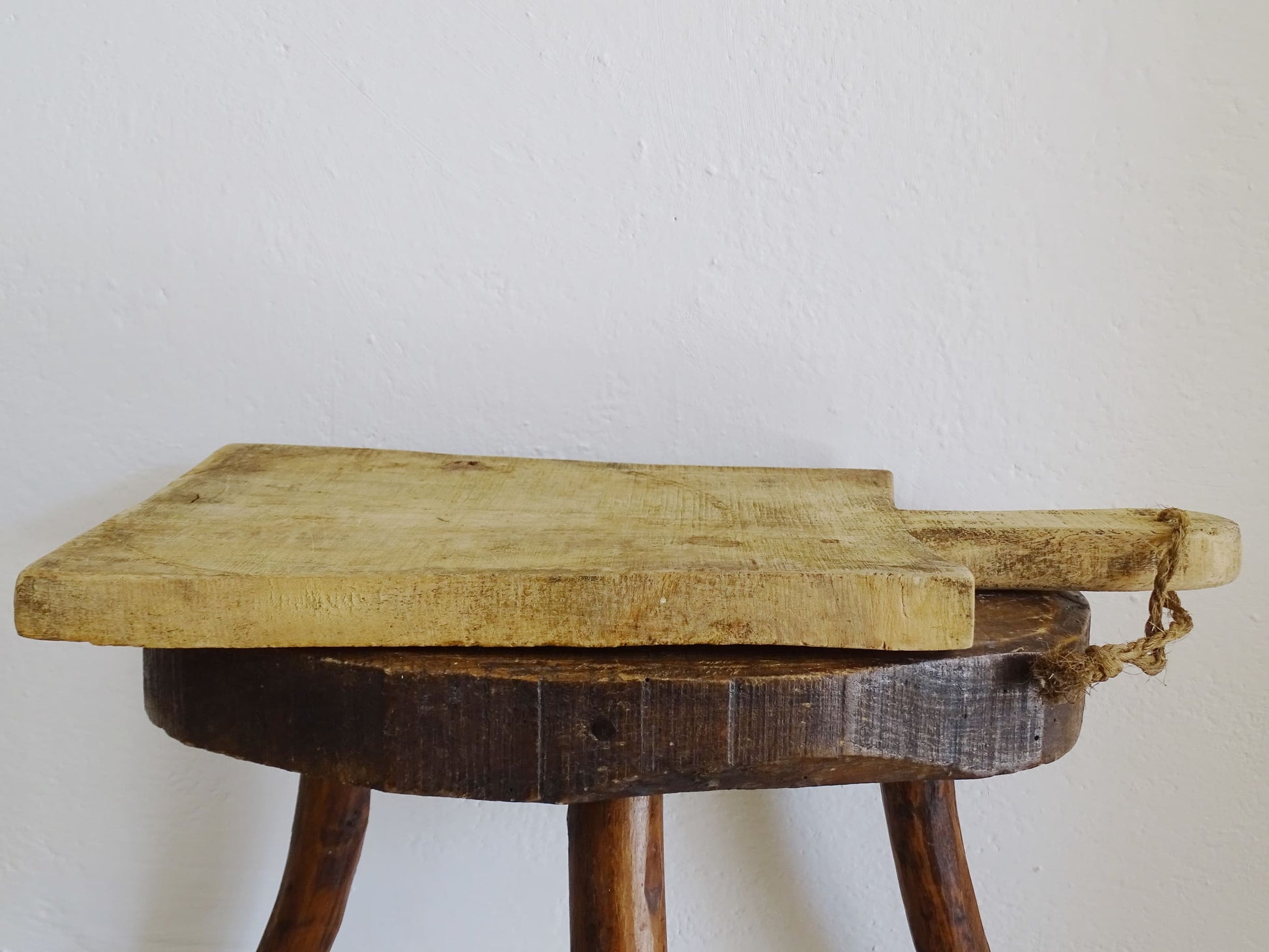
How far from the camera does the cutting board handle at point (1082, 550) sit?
0.50 m

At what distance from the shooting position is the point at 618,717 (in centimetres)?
40

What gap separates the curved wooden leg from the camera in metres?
0.68

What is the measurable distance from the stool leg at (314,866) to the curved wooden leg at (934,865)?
332mm

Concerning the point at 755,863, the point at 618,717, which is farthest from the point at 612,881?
the point at 755,863

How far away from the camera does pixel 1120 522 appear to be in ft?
1.72

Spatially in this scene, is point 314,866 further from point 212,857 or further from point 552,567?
point 552,567

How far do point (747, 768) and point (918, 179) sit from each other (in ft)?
1.76

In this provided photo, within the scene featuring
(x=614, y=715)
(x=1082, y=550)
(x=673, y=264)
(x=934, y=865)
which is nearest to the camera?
(x=614, y=715)

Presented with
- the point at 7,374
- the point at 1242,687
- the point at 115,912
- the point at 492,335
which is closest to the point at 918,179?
the point at 492,335

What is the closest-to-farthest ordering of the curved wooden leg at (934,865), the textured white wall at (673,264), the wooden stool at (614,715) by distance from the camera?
the wooden stool at (614,715)
the curved wooden leg at (934,865)
the textured white wall at (673,264)

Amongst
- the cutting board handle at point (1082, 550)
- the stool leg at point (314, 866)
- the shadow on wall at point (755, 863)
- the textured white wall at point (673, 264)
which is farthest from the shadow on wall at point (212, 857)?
the cutting board handle at point (1082, 550)

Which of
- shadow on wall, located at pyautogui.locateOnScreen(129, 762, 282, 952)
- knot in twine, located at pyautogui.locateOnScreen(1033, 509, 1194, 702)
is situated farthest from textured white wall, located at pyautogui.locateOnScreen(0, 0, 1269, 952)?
knot in twine, located at pyautogui.locateOnScreen(1033, 509, 1194, 702)

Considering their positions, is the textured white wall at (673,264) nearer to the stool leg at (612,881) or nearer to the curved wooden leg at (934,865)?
the curved wooden leg at (934,865)

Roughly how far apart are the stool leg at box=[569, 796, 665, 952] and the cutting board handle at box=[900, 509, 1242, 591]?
0.60ft
